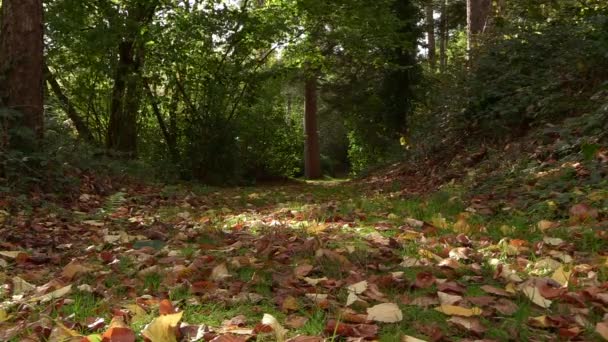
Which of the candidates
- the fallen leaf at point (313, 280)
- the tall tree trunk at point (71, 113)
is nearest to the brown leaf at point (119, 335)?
the fallen leaf at point (313, 280)

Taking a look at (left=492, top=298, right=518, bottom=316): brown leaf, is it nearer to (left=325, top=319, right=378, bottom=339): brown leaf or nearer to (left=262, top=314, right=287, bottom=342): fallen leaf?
(left=325, top=319, right=378, bottom=339): brown leaf

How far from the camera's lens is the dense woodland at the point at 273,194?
98.5 inches

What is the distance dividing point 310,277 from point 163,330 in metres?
1.20

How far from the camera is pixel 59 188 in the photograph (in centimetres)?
645

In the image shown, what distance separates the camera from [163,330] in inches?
81.0

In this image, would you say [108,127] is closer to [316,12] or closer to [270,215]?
[316,12]

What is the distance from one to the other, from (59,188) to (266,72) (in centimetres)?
843

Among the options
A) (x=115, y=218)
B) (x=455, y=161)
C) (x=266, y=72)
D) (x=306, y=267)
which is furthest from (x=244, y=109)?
(x=306, y=267)

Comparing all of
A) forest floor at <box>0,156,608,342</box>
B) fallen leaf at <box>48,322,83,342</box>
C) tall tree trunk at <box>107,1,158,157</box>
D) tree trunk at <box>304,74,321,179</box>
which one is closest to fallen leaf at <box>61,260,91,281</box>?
forest floor at <box>0,156,608,342</box>

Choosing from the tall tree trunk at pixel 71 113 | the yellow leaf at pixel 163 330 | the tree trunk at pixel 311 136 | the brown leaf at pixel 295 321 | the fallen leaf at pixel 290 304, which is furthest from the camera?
the tree trunk at pixel 311 136

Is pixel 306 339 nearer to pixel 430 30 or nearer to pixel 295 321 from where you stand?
pixel 295 321

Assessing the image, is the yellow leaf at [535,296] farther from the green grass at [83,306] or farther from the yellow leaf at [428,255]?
the green grass at [83,306]

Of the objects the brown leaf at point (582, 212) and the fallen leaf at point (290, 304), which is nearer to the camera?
the fallen leaf at point (290, 304)

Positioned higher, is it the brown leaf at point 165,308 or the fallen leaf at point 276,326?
the brown leaf at point 165,308
